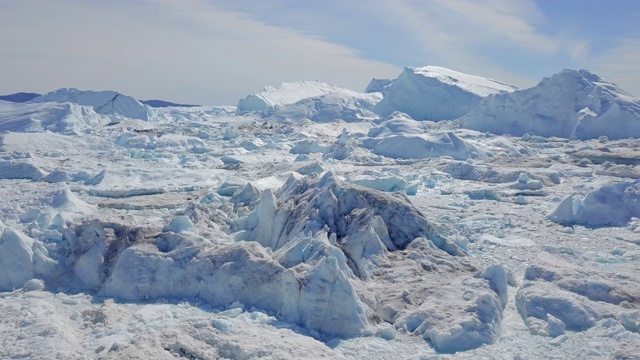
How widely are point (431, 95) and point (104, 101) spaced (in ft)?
55.9

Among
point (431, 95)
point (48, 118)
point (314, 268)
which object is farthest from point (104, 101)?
point (314, 268)

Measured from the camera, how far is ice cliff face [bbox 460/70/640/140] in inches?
998

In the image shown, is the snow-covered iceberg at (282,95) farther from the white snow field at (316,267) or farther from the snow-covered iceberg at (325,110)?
the white snow field at (316,267)

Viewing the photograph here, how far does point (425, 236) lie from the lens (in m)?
7.49

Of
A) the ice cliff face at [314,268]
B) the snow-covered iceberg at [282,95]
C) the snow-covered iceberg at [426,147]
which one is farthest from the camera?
the snow-covered iceberg at [282,95]

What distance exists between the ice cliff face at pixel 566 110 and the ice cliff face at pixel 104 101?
58.1 feet

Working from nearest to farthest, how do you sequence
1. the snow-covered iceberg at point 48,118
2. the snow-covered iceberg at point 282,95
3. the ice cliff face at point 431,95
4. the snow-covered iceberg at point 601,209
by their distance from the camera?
the snow-covered iceberg at point 601,209
the snow-covered iceberg at point 48,118
the ice cliff face at point 431,95
the snow-covered iceberg at point 282,95

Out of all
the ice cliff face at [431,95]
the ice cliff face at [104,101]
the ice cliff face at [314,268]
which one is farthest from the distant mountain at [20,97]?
the ice cliff face at [314,268]

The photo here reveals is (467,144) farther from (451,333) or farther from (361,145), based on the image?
(451,333)

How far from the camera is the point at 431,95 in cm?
3309

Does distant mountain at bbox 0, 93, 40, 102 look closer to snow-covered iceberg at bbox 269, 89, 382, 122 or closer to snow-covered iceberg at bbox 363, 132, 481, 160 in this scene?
snow-covered iceberg at bbox 269, 89, 382, 122

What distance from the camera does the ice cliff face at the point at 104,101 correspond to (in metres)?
32.7

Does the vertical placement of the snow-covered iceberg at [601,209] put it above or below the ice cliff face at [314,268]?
above

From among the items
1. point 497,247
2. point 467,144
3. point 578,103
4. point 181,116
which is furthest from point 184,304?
point 181,116
